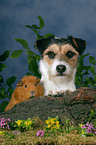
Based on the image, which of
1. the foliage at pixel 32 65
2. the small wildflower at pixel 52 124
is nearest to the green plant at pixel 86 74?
the foliage at pixel 32 65

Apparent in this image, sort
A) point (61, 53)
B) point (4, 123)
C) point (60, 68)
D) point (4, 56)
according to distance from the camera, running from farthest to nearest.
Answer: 1. point (4, 56)
2. point (61, 53)
3. point (60, 68)
4. point (4, 123)

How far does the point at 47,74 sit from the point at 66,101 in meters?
1.28

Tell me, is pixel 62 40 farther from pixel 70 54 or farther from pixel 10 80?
pixel 10 80

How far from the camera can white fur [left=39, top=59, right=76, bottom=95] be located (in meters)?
4.85

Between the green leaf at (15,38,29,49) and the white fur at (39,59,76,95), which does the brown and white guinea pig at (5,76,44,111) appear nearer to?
the white fur at (39,59,76,95)

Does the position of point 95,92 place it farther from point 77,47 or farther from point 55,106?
point 77,47

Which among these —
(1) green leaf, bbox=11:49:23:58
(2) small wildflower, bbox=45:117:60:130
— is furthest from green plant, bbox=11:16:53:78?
(2) small wildflower, bbox=45:117:60:130

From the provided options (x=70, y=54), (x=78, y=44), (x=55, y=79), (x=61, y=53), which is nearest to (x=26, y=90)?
(x=55, y=79)

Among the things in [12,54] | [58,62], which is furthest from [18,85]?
[12,54]

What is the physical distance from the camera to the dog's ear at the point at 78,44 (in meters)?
5.16

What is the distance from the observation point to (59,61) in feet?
15.6

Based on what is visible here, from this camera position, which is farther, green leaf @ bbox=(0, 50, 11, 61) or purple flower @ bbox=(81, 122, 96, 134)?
green leaf @ bbox=(0, 50, 11, 61)

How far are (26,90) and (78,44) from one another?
72.2 inches

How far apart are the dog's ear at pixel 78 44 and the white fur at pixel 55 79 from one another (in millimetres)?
560
